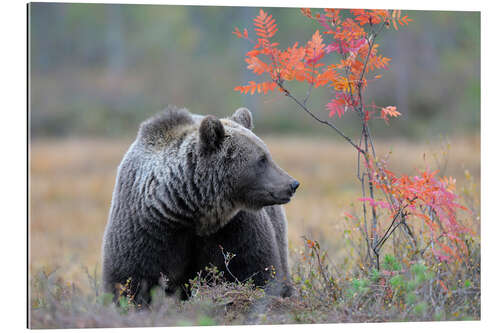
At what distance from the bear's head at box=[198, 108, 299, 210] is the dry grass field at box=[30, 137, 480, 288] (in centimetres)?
498

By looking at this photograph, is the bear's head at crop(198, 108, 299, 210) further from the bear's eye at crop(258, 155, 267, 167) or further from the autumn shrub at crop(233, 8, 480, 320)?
the autumn shrub at crop(233, 8, 480, 320)

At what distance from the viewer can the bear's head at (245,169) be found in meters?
5.56

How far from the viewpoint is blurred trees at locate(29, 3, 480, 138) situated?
10.7 m

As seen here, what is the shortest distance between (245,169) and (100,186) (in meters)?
9.89

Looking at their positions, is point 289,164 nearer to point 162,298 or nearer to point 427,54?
point 427,54

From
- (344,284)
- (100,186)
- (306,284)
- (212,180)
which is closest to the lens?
(212,180)

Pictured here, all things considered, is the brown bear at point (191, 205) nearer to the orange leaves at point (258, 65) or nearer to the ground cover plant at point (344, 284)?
the ground cover plant at point (344, 284)

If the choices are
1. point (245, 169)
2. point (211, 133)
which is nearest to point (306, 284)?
point (245, 169)

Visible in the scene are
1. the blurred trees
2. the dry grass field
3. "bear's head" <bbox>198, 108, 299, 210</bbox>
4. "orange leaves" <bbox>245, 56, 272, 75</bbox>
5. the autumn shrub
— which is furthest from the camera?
the dry grass field

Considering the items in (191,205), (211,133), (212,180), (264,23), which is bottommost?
(191,205)

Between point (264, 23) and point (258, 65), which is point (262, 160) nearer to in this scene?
point (258, 65)

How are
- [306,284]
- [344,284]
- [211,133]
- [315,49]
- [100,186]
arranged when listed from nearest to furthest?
1. [211,133]
2. [306,284]
3. [315,49]
4. [344,284]
5. [100,186]

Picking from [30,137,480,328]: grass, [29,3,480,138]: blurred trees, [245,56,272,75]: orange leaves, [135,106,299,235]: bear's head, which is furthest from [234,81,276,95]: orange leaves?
[29,3,480,138]: blurred trees

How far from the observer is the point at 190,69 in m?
22.0
